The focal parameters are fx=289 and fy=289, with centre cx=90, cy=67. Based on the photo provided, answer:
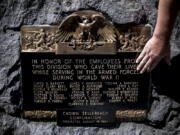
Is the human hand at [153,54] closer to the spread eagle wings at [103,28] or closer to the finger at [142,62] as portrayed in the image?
the finger at [142,62]

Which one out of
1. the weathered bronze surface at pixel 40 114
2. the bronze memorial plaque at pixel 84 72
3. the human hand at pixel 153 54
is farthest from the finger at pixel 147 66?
the weathered bronze surface at pixel 40 114

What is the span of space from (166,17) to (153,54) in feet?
1.02

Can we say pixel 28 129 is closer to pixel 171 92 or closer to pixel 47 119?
pixel 47 119

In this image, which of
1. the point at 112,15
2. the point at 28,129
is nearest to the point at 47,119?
the point at 28,129

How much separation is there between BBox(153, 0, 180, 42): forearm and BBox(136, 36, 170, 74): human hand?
0.04 meters

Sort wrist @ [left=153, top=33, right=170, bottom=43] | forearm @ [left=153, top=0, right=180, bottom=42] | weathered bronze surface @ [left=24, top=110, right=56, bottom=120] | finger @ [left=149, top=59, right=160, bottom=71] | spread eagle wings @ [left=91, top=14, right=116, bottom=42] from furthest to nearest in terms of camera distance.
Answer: weathered bronze surface @ [left=24, top=110, right=56, bottom=120]
spread eagle wings @ [left=91, top=14, right=116, bottom=42]
finger @ [left=149, top=59, right=160, bottom=71]
wrist @ [left=153, top=33, right=170, bottom=43]
forearm @ [left=153, top=0, right=180, bottom=42]

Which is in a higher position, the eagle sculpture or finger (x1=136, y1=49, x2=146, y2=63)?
the eagle sculpture

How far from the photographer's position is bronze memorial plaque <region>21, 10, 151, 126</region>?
8.15 feet

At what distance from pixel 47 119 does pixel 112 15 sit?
43.6 inches

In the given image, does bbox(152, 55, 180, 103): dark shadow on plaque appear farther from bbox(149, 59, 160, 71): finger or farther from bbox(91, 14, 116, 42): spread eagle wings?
bbox(91, 14, 116, 42): spread eagle wings

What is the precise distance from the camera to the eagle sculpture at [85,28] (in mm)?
2453

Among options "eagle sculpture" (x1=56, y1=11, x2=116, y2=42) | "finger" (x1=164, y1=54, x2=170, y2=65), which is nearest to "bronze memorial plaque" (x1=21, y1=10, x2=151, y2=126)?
"eagle sculpture" (x1=56, y1=11, x2=116, y2=42)

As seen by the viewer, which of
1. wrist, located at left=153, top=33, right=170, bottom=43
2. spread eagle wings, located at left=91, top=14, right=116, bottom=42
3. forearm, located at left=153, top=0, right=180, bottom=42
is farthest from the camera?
spread eagle wings, located at left=91, top=14, right=116, bottom=42

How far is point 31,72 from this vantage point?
8.36 ft
